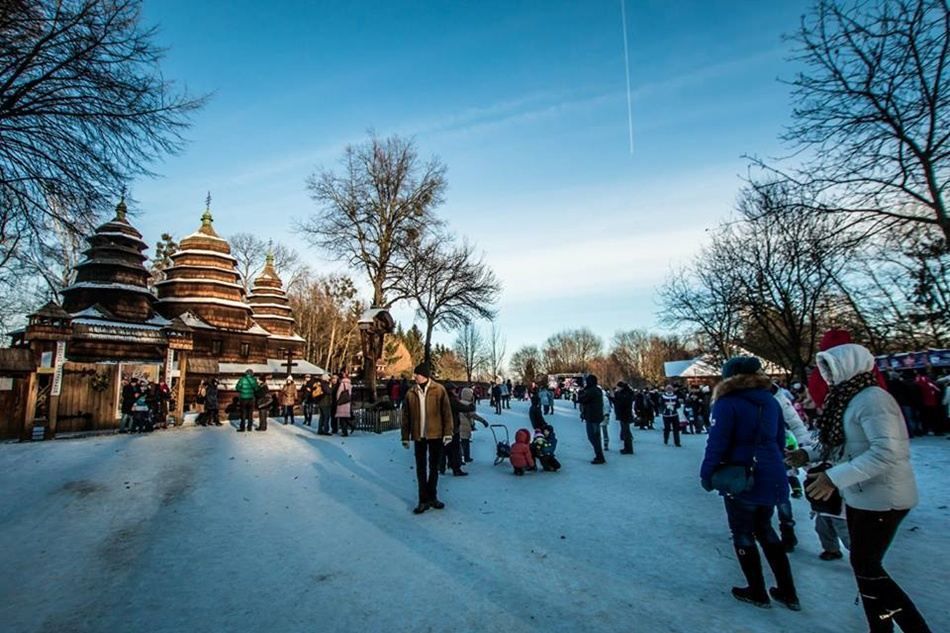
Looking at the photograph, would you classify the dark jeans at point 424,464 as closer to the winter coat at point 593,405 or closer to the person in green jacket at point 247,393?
the winter coat at point 593,405

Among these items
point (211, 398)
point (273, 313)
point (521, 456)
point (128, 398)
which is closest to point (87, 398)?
point (128, 398)

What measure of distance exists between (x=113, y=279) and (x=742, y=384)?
103ft

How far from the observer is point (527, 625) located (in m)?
3.36

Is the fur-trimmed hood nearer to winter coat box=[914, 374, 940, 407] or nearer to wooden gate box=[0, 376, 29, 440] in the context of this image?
winter coat box=[914, 374, 940, 407]

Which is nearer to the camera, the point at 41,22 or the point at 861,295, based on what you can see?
the point at 41,22

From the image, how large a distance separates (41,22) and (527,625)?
9813 mm

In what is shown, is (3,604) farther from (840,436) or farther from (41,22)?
(41,22)

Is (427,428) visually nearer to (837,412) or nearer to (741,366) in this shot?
(741,366)

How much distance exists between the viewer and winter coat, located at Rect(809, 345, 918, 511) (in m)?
2.70

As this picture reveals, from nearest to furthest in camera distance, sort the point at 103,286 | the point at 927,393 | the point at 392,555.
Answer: the point at 392,555, the point at 927,393, the point at 103,286

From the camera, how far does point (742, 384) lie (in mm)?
3652

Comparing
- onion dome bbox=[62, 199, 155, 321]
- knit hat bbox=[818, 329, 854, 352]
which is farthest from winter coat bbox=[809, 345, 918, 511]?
onion dome bbox=[62, 199, 155, 321]

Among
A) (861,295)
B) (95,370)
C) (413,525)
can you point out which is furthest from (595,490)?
(95,370)

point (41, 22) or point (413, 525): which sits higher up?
point (41, 22)
